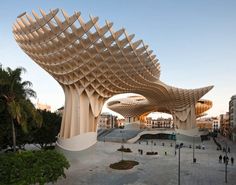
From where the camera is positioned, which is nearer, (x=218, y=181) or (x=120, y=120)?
(x=218, y=181)

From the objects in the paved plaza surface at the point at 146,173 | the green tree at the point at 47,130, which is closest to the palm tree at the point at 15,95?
the paved plaza surface at the point at 146,173

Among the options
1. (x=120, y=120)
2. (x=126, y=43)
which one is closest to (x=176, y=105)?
(x=126, y=43)

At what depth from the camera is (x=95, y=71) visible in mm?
34219

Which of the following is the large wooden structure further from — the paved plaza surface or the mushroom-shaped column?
the paved plaza surface

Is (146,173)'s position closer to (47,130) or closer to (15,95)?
(15,95)

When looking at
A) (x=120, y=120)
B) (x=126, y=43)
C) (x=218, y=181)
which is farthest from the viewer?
(x=120, y=120)

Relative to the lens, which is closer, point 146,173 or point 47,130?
point 146,173

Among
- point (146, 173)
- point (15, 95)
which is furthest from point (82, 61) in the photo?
point (146, 173)

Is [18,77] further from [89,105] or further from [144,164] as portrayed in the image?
[144,164]

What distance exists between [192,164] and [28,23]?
87.0ft

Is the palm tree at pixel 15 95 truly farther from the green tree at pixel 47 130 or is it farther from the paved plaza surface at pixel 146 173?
the green tree at pixel 47 130

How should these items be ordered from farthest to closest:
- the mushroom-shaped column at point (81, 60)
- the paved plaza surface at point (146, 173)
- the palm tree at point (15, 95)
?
1. the mushroom-shaped column at point (81, 60)
2. the paved plaza surface at point (146, 173)
3. the palm tree at point (15, 95)

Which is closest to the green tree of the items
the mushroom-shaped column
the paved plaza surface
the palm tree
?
the mushroom-shaped column

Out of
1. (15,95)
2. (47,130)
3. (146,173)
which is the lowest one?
(146,173)
